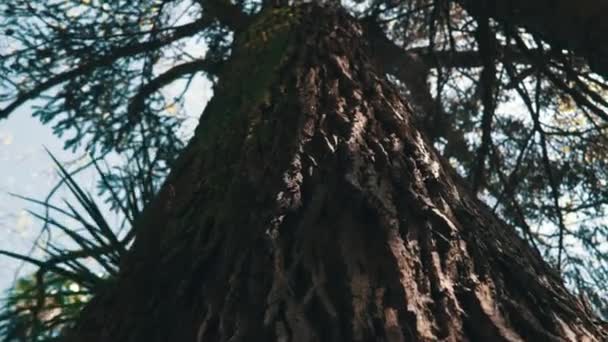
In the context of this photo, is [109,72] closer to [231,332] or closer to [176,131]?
[176,131]

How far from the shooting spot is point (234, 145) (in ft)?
6.16

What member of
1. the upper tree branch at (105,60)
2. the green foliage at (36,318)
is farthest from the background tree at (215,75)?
the green foliage at (36,318)

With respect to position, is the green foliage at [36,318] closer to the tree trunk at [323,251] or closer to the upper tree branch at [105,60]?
the tree trunk at [323,251]

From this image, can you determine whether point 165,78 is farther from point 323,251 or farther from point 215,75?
point 323,251

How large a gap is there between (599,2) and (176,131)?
3.91 meters

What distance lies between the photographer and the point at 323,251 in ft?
4.46

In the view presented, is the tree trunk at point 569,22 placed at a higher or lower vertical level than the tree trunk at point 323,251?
higher

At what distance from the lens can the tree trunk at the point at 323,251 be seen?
1.19 m

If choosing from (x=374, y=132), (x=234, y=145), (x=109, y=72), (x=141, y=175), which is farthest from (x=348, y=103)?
(x=109, y=72)

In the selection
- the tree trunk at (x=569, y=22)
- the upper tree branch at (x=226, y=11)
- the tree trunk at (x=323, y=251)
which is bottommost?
the tree trunk at (x=323, y=251)

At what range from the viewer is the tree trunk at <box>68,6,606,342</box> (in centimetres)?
119

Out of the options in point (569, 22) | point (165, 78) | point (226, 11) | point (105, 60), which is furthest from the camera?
point (165, 78)

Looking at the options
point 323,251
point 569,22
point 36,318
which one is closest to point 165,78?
point 569,22

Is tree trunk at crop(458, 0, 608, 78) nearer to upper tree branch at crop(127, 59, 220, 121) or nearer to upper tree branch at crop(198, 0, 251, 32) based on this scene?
upper tree branch at crop(198, 0, 251, 32)
